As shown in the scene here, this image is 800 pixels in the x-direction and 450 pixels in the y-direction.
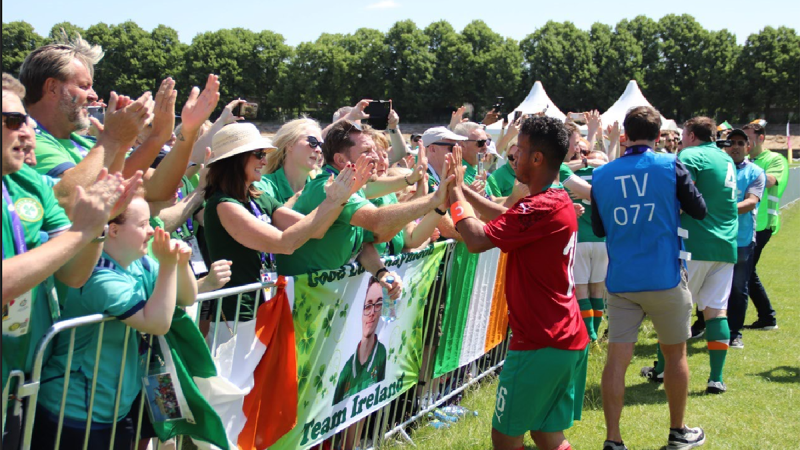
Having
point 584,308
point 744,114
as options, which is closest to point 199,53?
point 744,114

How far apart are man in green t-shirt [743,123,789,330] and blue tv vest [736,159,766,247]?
58 centimetres

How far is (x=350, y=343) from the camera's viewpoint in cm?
414

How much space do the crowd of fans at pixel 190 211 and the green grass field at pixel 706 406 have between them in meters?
0.32

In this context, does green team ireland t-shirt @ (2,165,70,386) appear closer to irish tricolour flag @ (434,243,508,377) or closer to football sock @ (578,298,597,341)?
irish tricolour flag @ (434,243,508,377)

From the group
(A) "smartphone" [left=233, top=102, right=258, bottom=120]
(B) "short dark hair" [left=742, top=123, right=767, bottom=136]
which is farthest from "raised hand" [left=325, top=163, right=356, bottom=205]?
(B) "short dark hair" [left=742, top=123, right=767, bottom=136]

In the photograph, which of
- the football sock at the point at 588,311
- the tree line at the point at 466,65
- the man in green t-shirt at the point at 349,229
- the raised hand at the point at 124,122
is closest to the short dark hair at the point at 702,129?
the football sock at the point at 588,311

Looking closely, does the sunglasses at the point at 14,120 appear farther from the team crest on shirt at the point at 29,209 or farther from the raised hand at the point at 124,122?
the raised hand at the point at 124,122

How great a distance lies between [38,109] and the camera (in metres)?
3.36

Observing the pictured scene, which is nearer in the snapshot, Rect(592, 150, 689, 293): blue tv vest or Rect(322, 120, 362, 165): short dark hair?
Rect(322, 120, 362, 165): short dark hair

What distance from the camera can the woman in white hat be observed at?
359 cm

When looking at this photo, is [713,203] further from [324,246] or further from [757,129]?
[324,246]

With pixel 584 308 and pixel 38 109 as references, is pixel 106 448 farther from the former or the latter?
pixel 584 308

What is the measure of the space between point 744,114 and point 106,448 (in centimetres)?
7891

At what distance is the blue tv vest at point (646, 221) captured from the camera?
4895 millimetres
